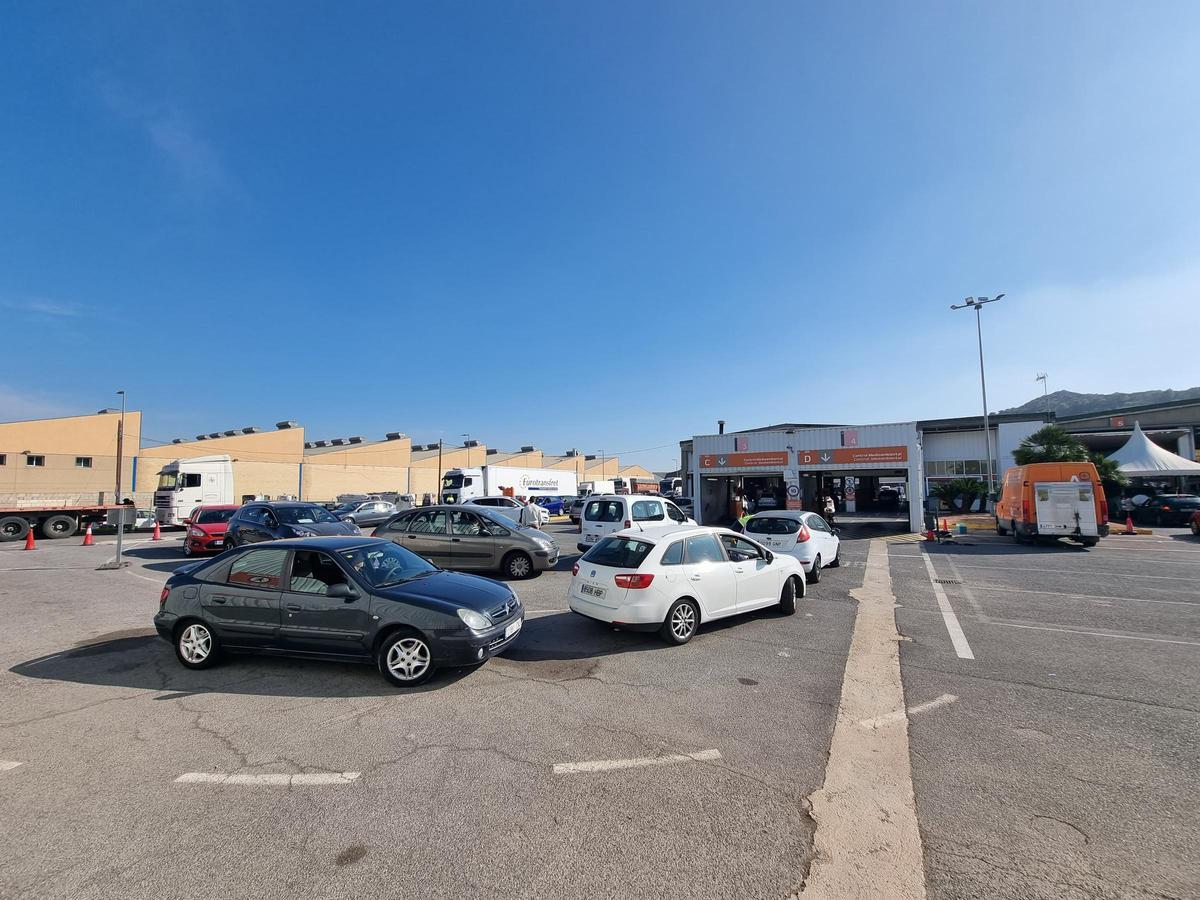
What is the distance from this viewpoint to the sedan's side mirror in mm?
5736

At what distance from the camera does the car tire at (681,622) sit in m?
7.00

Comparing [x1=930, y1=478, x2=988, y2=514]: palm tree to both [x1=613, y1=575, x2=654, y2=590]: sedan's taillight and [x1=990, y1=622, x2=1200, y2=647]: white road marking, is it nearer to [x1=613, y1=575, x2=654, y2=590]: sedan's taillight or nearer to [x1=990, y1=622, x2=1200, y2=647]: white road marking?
[x1=990, y1=622, x2=1200, y2=647]: white road marking

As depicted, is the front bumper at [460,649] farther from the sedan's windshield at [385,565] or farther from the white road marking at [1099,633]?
the white road marking at [1099,633]

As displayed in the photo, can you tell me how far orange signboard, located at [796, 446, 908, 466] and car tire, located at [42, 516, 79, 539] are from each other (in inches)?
1234

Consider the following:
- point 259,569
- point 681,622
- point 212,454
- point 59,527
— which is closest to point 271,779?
point 259,569

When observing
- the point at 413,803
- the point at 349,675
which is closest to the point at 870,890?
the point at 413,803

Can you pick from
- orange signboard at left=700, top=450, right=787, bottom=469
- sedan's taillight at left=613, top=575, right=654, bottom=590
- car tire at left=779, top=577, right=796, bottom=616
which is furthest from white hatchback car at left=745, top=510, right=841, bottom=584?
orange signboard at left=700, top=450, right=787, bottom=469

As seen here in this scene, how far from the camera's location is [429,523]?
12164 mm

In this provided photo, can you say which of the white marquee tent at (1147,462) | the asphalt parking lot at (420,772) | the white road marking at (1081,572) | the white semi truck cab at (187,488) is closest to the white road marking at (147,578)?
the asphalt parking lot at (420,772)

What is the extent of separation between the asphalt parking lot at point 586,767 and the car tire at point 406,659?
0.18 meters

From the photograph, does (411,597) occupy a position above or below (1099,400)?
below

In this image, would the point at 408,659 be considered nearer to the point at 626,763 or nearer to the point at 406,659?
the point at 406,659

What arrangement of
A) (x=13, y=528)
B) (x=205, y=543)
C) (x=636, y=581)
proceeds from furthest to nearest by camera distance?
(x=13, y=528) → (x=205, y=543) → (x=636, y=581)

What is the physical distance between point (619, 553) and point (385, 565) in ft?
9.71
